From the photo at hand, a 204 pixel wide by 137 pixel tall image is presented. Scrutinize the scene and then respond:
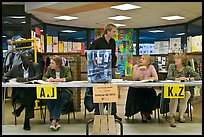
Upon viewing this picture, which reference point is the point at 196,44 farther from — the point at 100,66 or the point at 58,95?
the point at 100,66

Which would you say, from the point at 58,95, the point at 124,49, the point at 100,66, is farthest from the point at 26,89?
the point at 124,49

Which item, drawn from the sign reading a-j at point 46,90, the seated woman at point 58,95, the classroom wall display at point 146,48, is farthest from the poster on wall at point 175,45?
the sign reading a-j at point 46,90

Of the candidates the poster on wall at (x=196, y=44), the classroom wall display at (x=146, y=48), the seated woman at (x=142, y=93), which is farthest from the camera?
the classroom wall display at (x=146, y=48)

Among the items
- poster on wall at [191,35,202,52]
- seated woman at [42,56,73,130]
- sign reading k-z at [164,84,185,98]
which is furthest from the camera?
poster on wall at [191,35,202,52]

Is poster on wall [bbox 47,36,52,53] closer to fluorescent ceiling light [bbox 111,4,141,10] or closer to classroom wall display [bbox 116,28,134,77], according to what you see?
classroom wall display [bbox 116,28,134,77]

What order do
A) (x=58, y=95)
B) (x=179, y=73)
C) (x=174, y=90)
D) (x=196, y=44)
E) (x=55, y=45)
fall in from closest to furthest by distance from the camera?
1. (x=174, y=90)
2. (x=58, y=95)
3. (x=179, y=73)
4. (x=196, y=44)
5. (x=55, y=45)

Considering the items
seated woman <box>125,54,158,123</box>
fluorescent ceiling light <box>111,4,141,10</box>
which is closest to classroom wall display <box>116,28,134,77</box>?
fluorescent ceiling light <box>111,4,141,10</box>

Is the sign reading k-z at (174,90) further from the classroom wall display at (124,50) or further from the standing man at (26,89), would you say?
the classroom wall display at (124,50)

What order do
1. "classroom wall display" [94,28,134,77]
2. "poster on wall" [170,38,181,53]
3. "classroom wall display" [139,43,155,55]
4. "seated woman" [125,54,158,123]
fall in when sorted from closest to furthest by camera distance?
"seated woman" [125,54,158,123]
"poster on wall" [170,38,181,53]
"classroom wall display" [94,28,134,77]
"classroom wall display" [139,43,155,55]

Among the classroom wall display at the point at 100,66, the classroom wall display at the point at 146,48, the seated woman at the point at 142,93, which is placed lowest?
the seated woman at the point at 142,93

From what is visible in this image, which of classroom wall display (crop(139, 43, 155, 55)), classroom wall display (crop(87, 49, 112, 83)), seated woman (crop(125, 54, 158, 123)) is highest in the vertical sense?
classroom wall display (crop(139, 43, 155, 55))

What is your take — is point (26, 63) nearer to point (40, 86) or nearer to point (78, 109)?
point (40, 86)

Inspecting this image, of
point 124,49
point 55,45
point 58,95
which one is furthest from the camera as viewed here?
point 124,49

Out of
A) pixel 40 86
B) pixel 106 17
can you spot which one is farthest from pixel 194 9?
pixel 40 86
